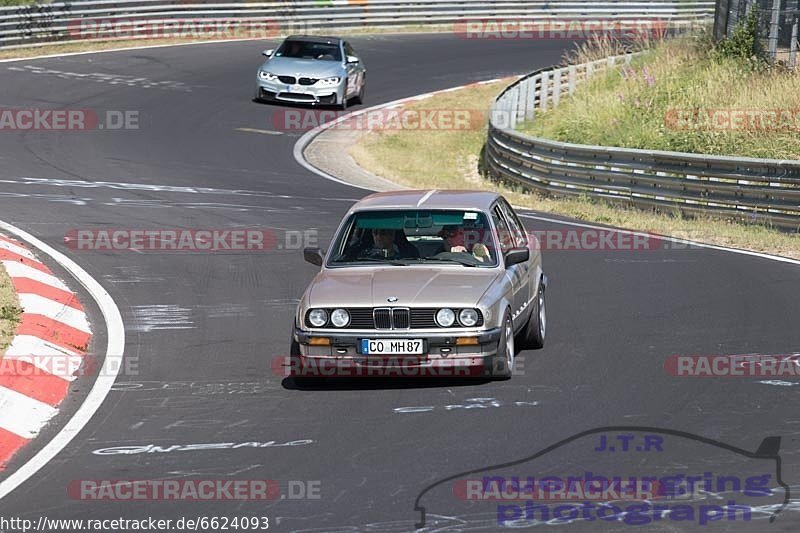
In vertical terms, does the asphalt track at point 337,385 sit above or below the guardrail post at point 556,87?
above

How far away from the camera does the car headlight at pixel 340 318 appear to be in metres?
10.3

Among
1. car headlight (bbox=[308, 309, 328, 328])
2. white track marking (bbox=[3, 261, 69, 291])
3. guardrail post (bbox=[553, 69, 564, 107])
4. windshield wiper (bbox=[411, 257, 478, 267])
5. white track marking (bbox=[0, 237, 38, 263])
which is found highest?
windshield wiper (bbox=[411, 257, 478, 267])

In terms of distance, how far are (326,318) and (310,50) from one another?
74.8 feet

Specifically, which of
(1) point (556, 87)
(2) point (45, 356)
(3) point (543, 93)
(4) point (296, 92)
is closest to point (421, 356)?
(2) point (45, 356)

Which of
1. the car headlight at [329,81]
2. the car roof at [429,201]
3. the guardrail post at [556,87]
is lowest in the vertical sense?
the guardrail post at [556,87]

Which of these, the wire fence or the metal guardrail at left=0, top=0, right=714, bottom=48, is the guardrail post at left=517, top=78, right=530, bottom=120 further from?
the metal guardrail at left=0, top=0, right=714, bottom=48

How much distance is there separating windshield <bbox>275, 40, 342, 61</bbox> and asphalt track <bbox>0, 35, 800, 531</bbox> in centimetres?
996

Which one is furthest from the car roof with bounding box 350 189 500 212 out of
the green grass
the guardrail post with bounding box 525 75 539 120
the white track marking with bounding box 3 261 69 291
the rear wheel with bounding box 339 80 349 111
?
the rear wheel with bounding box 339 80 349 111

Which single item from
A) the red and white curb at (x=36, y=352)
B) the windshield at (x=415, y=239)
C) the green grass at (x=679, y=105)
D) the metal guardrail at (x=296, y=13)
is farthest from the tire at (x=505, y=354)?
the metal guardrail at (x=296, y=13)

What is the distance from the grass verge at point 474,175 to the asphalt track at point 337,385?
1.58m

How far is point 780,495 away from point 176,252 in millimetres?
9815

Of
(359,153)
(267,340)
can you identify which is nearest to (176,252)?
(267,340)

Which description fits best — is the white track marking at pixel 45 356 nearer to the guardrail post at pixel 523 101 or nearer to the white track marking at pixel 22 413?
the white track marking at pixel 22 413

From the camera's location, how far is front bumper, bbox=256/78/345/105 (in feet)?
102
